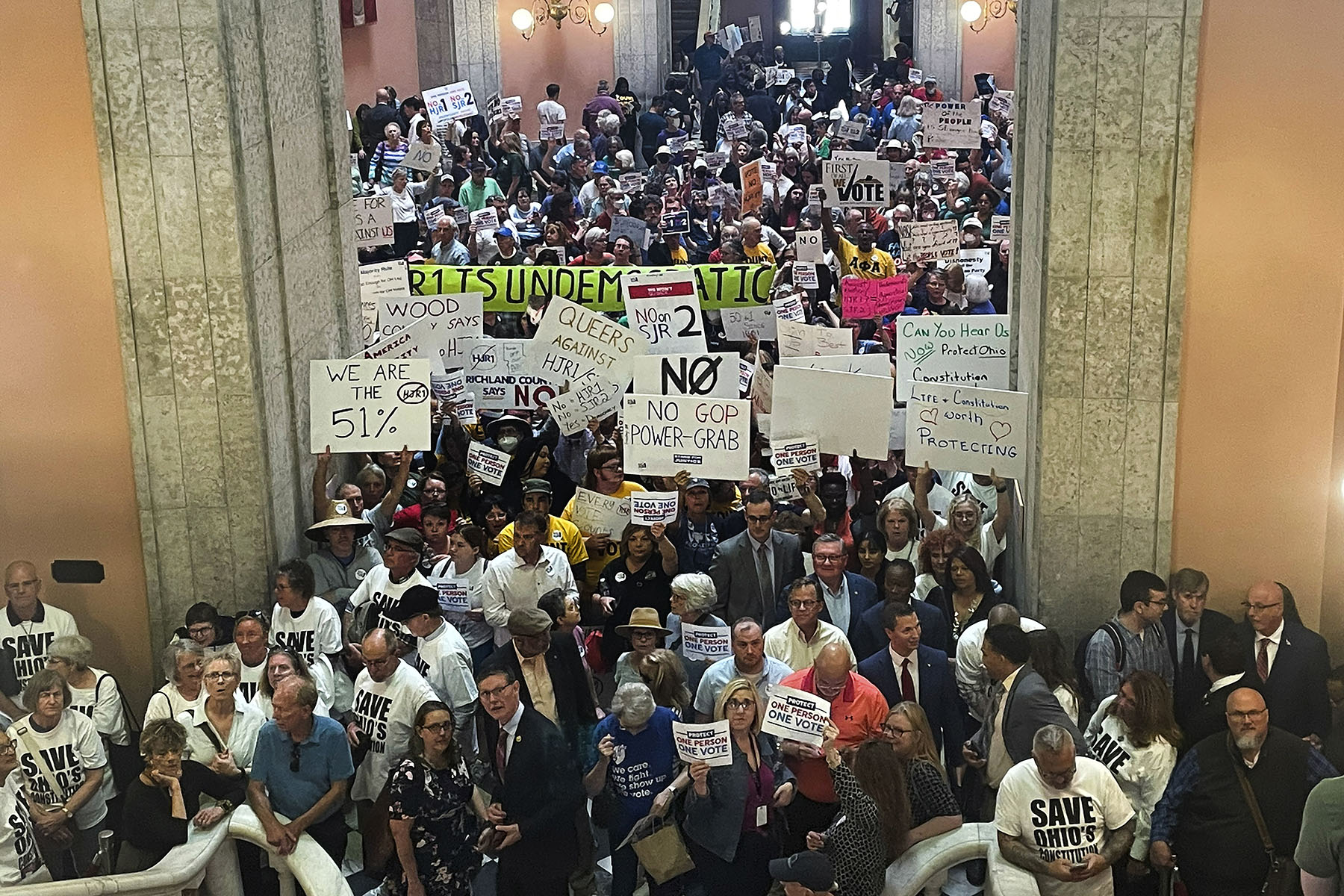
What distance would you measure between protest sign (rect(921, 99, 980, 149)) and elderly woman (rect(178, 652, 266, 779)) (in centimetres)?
1419

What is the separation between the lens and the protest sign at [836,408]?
950 centimetres

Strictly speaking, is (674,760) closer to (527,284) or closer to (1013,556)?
(1013,556)

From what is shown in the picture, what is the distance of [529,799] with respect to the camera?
7359 millimetres

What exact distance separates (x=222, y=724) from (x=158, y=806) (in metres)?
0.48

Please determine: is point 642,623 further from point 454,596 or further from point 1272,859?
point 1272,859

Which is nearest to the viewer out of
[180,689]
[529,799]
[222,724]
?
[529,799]

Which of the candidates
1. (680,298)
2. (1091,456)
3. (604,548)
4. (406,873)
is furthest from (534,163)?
(406,873)

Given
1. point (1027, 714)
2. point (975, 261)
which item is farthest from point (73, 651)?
point (975, 261)

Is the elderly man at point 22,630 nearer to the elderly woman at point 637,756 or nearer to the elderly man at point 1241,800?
the elderly woman at point 637,756

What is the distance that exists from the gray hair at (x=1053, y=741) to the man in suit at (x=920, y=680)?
1053mm

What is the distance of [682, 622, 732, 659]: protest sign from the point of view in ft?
26.9

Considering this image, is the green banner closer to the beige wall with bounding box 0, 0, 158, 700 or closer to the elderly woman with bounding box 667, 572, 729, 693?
the beige wall with bounding box 0, 0, 158, 700

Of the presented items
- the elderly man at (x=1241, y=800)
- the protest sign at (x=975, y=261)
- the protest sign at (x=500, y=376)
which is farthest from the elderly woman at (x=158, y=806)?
the protest sign at (x=975, y=261)

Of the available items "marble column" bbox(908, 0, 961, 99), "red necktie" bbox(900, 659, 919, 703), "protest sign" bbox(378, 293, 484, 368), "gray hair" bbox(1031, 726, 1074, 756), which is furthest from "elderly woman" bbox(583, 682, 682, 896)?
"marble column" bbox(908, 0, 961, 99)
